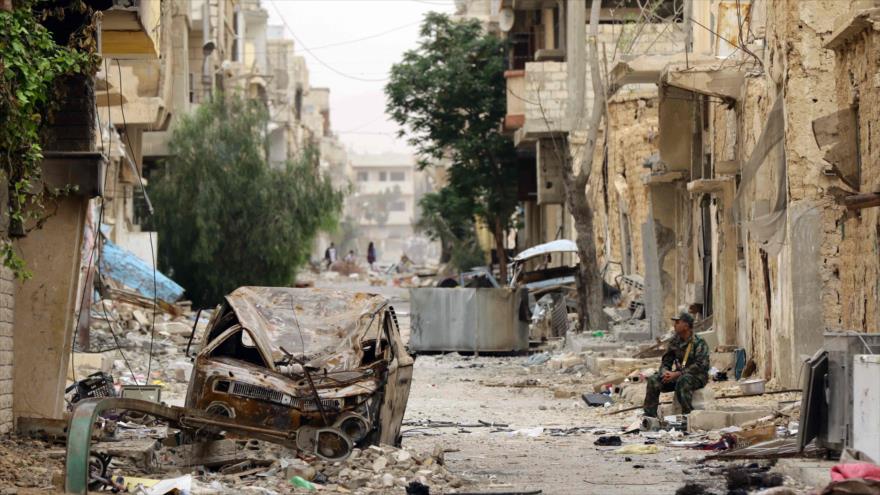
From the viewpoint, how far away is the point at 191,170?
1741 inches

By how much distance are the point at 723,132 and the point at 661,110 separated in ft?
10.3

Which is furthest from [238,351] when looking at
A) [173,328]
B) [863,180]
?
[173,328]

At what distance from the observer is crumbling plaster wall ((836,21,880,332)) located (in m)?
15.1

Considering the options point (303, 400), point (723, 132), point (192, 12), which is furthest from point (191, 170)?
point (303, 400)

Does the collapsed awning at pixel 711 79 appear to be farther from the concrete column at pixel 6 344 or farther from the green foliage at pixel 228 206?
the green foliage at pixel 228 206

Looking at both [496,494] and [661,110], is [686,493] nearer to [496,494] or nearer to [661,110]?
[496,494]

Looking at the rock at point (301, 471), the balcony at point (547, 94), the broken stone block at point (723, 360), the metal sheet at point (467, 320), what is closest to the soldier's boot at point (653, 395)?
the broken stone block at point (723, 360)

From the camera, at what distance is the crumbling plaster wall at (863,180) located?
1510 centimetres

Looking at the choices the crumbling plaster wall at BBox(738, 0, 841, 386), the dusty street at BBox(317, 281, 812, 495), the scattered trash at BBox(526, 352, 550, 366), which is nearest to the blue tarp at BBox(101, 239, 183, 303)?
the dusty street at BBox(317, 281, 812, 495)

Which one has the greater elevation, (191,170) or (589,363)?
(191,170)

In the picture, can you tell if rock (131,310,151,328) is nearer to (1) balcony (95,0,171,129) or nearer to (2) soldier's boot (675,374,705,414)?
(1) balcony (95,0,171,129)

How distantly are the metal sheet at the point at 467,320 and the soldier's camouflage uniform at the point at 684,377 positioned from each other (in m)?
13.9

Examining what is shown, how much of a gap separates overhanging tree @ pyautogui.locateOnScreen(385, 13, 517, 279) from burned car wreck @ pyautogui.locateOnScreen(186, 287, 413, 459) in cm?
3527

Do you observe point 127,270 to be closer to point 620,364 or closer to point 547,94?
point 547,94
